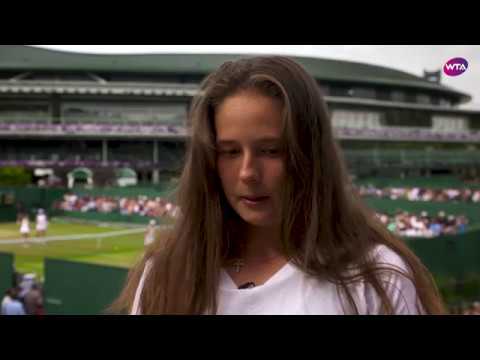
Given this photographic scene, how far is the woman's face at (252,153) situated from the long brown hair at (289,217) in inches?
0.8

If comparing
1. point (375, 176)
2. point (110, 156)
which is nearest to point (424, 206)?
point (375, 176)

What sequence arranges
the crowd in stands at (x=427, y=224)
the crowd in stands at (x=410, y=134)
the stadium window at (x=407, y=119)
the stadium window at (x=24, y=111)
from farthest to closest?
1. the stadium window at (x=407, y=119)
2. the stadium window at (x=24, y=111)
3. the crowd in stands at (x=410, y=134)
4. the crowd in stands at (x=427, y=224)

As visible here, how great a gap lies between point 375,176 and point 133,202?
14036mm

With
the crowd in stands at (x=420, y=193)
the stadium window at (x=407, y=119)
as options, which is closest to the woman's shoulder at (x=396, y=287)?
the crowd in stands at (x=420, y=193)

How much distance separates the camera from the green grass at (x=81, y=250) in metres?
13.2

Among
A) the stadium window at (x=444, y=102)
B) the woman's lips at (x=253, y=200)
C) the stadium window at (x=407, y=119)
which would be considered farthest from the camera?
the stadium window at (x=444, y=102)

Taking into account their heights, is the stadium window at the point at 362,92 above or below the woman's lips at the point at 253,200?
above

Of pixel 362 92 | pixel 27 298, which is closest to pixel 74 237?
pixel 27 298

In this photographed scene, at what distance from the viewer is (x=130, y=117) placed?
37.6m

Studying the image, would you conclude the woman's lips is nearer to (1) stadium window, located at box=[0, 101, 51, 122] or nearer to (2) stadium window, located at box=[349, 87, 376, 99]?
(1) stadium window, located at box=[0, 101, 51, 122]

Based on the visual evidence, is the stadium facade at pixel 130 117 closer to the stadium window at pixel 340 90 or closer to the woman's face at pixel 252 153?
the stadium window at pixel 340 90

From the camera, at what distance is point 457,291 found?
21.7 ft

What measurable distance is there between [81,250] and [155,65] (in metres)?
28.5

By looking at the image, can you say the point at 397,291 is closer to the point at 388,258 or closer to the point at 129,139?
the point at 388,258
